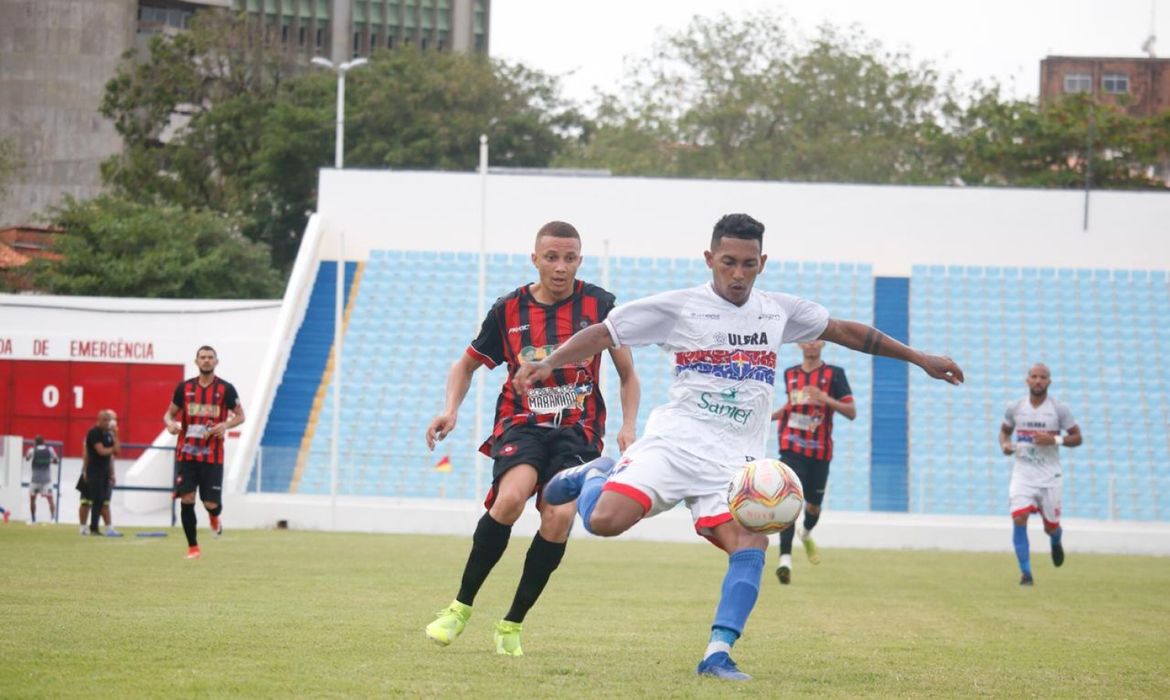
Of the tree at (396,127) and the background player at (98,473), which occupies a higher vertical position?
the tree at (396,127)

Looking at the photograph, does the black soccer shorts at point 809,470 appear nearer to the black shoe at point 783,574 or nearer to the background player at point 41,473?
the black shoe at point 783,574

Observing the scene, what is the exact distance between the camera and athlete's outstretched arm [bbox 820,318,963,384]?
8.09 meters

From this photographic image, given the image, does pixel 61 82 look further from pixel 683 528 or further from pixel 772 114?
pixel 683 528

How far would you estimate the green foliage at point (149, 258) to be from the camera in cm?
5234

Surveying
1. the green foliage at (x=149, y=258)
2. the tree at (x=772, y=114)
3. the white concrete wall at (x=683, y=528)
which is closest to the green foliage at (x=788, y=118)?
A: the tree at (x=772, y=114)

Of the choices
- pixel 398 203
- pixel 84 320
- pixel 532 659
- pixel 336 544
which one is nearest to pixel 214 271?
pixel 84 320

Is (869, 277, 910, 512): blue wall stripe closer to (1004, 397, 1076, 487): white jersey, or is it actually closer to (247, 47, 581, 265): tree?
(1004, 397, 1076, 487): white jersey

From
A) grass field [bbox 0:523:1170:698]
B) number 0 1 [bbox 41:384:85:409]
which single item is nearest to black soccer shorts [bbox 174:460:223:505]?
grass field [bbox 0:523:1170:698]

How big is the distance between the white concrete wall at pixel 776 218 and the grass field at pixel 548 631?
18707mm

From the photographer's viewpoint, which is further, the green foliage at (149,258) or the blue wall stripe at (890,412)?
the green foliage at (149,258)

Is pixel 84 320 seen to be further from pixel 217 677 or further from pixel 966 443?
pixel 217 677

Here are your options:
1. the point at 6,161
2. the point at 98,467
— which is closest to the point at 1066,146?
the point at 6,161

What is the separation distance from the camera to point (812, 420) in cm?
1652

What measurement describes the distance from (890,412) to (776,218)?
6269mm
